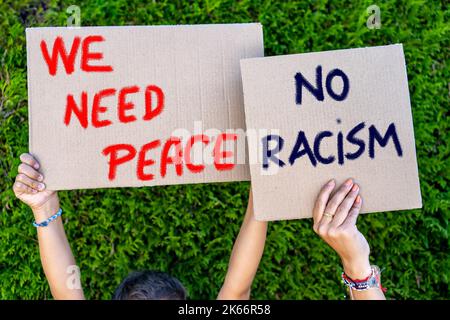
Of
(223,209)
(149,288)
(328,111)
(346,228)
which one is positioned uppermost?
(328,111)

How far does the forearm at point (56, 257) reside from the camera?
1238 millimetres

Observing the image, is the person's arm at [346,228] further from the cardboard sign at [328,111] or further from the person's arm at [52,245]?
the person's arm at [52,245]

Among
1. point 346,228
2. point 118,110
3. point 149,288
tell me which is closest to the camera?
point 346,228

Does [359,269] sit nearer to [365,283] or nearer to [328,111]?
[365,283]

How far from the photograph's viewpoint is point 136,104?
1.18 meters

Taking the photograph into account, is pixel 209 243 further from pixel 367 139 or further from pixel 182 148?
pixel 367 139

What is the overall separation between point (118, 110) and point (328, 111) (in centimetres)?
54

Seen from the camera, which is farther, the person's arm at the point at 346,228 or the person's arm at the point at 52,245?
the person's arm at the point at 52,245

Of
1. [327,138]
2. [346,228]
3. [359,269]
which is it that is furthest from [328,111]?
[359,269]

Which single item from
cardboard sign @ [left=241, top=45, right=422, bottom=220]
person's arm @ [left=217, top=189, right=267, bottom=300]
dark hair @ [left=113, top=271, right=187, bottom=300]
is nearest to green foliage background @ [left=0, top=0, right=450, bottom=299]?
dark hair @ [left=113, top=271, right=187, bottom=300]

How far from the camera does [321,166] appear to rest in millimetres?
1123

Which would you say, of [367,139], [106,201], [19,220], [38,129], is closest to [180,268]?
[106,201]

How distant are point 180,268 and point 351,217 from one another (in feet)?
2.96

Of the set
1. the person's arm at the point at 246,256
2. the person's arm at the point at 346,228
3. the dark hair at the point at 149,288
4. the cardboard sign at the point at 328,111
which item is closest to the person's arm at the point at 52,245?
the dark hair at the point at 149,288
